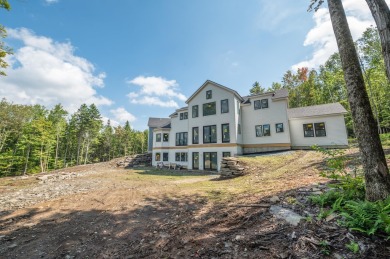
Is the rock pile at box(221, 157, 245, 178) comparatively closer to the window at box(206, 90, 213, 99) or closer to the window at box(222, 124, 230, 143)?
the window at box(222, 124, 230, 143)

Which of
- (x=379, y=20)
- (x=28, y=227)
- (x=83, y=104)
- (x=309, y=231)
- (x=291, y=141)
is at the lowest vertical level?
(x=28, y=227)

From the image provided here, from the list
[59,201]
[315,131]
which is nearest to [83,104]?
[59,201]

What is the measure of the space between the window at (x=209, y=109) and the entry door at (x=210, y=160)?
503cm

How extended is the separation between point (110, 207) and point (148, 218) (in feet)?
8.03

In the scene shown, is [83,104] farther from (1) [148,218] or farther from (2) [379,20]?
(2) [379,20]

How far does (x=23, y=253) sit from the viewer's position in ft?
13.8

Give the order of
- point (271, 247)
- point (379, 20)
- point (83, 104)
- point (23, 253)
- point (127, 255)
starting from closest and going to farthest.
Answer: point (271, 247) → point (379, 20) → point (127, 255) → point (23, 253) → point (83, 104)

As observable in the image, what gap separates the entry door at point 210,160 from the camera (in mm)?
20781

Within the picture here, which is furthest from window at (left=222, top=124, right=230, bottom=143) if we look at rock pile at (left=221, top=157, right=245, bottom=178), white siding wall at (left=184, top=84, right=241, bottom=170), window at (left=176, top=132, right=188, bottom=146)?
rock pile at (left=221, top=157, right=245, bottom=178)

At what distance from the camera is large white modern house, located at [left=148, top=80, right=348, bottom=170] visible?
19.3 m

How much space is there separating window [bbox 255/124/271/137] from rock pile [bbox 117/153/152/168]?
61.9ft

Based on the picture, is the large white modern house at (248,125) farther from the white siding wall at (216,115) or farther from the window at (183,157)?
the window at (183,157)

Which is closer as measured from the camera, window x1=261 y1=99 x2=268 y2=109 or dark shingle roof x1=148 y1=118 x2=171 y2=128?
window x1=261 y1=99 x2=268 y2=109

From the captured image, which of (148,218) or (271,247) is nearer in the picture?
(271,247)
